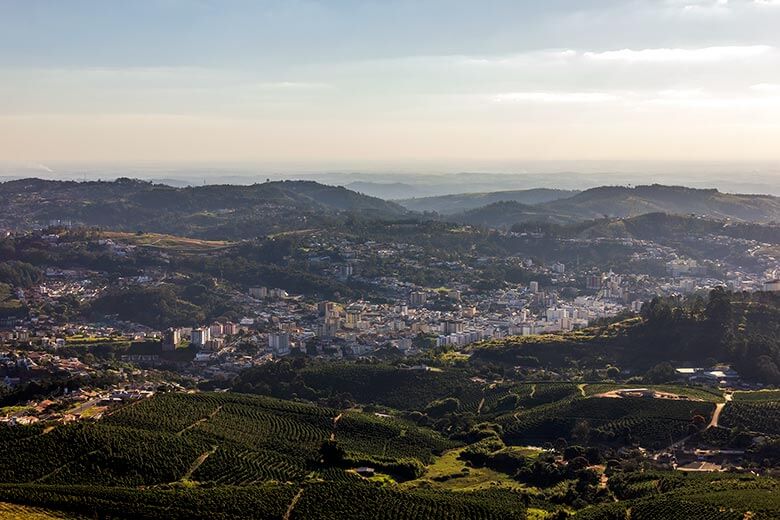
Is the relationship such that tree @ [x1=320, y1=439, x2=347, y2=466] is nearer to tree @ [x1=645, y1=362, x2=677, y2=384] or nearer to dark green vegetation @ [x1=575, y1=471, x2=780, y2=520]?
dark green vegetation @ [x1=575, y1=471, x2=780, y2=520]

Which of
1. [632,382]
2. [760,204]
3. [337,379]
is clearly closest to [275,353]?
[337,379]

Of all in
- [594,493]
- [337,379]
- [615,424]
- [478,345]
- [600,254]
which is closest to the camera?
[594,493]

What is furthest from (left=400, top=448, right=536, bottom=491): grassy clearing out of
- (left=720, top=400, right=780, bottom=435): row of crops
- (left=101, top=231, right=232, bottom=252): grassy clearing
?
(left=101, top=231, right=232, bottom=252): grassy clearing

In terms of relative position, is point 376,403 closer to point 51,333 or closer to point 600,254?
point 51,333

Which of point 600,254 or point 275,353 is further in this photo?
point 600,254

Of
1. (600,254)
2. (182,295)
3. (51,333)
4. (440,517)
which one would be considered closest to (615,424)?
(440,517)

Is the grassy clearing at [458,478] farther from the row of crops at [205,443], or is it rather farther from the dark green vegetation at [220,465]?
the row of crops at [205,443]

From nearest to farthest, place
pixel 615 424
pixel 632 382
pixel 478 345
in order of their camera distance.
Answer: pixel 615 424 < pixel 632 382 < pixel 478 345

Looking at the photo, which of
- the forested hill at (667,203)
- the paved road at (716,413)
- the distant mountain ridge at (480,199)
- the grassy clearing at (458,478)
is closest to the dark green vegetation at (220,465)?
the grassy clearing at (458,478)
